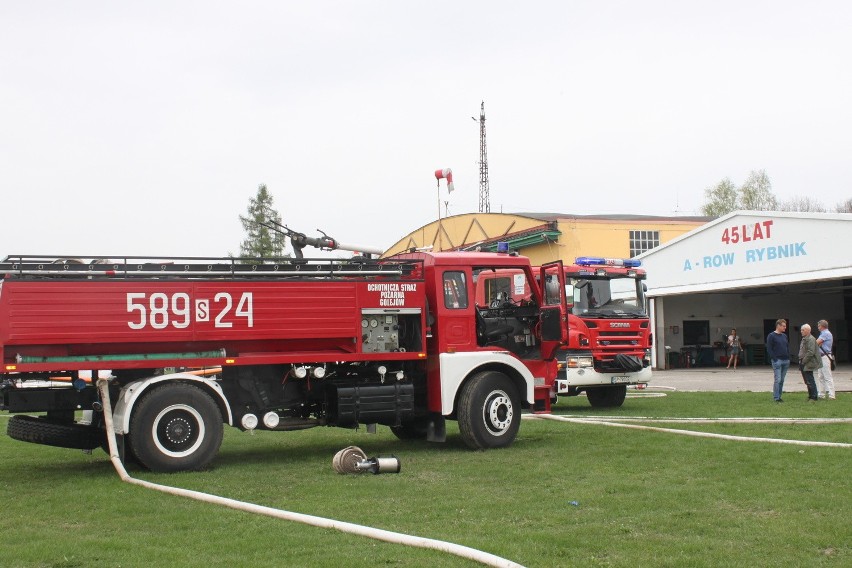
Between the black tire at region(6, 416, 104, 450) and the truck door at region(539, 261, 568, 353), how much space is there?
248 inches

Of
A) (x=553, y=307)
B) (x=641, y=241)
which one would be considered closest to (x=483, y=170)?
(x=641, y=241)

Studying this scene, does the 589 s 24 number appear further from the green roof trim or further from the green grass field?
the green roof trim

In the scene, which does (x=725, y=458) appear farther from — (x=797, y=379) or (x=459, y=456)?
(x=797, y=379)

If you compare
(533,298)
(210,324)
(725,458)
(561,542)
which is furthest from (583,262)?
(561,542)

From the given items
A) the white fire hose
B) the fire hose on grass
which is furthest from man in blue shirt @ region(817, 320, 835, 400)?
the white fire hose

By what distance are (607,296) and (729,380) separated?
12.8 metres

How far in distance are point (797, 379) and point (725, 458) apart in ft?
69.1

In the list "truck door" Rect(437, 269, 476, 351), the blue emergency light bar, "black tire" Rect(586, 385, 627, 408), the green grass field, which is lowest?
the green grass field

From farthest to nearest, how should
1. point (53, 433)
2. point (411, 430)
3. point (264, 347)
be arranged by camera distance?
point (411, 430), point (264, 347), point (53, 433)

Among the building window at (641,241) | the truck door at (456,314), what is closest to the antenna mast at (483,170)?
the building window at (641,241)

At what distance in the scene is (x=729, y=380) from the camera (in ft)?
105

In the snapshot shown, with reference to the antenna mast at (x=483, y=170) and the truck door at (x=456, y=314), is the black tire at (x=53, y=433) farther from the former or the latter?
the antenna mast at (x=483, y=170)

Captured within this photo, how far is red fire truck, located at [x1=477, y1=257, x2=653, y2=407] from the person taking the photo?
2023cm

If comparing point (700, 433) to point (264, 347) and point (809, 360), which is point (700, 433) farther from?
point (809, 360)
